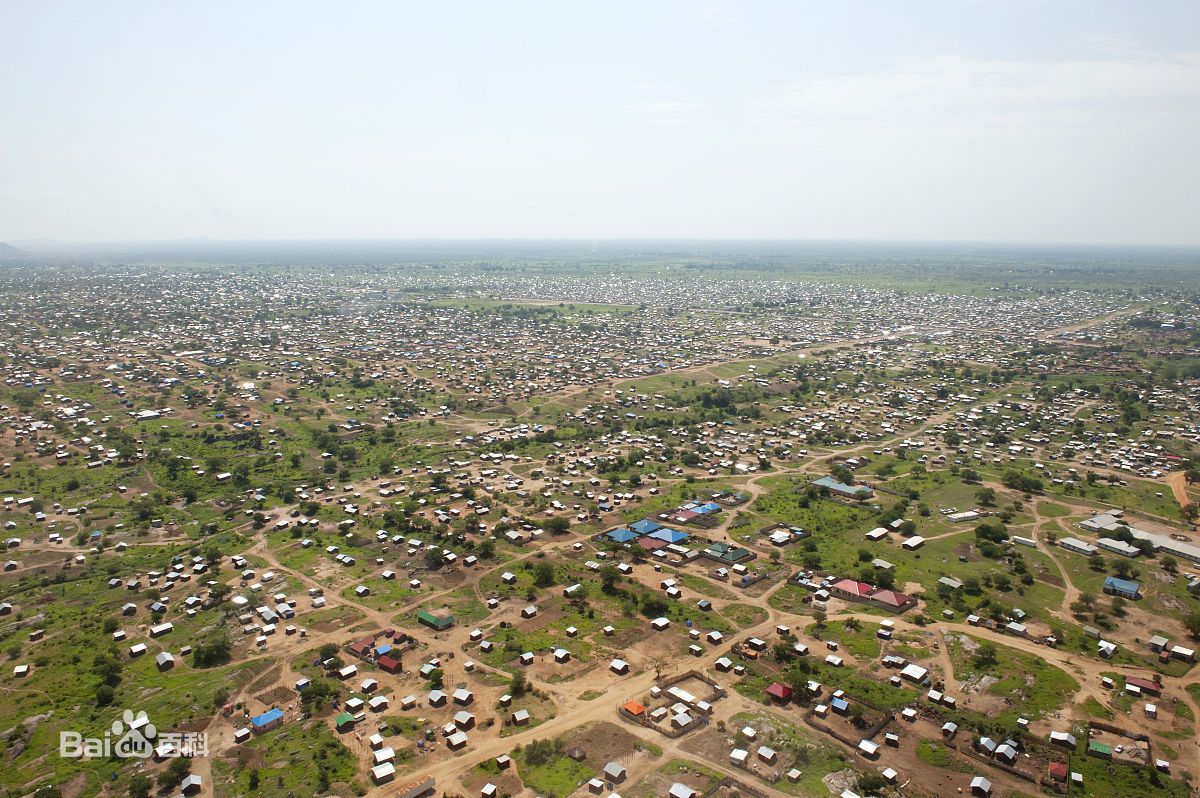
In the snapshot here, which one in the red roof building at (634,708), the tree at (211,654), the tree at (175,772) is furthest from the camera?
the tree at (211,654)

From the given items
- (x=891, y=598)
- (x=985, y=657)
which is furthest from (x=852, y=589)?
(x=985, y=657)

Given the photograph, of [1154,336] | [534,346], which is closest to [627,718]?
[534,346]

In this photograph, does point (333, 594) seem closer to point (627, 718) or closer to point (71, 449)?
point (627, 718)

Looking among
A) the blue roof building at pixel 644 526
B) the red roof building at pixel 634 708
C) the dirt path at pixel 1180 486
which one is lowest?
the dirt path at pixel 1180 486

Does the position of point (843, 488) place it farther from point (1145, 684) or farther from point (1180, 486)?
point (1180, 486)

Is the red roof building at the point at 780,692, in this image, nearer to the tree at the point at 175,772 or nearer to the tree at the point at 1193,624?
the tree at the point at 1193,624

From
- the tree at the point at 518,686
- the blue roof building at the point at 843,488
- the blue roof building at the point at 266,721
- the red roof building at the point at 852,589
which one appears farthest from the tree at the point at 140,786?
the blue roof building at the point at 843,488

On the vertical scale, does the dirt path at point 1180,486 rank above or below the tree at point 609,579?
below

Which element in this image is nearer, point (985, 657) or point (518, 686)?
point (518, 686)
